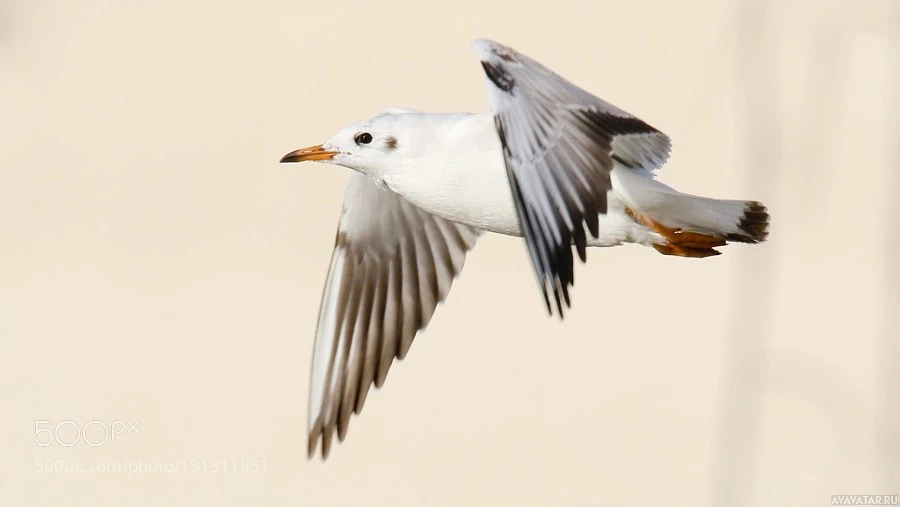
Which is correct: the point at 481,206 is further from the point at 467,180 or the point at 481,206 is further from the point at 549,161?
the point at 549,161

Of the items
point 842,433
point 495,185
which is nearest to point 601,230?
point 495,185

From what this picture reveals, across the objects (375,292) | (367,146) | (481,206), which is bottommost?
(375,292)

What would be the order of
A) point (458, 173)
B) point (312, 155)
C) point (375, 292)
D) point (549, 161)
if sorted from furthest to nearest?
1. point (375, 292)
2. point (312, 155)
3. point (458, 173)
4. point (549, 161)

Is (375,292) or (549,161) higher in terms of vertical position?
(549,161)

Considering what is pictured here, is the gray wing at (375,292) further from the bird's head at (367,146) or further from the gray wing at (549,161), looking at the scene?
the gray wing at (549,161)

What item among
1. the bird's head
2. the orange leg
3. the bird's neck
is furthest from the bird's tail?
the bird's head

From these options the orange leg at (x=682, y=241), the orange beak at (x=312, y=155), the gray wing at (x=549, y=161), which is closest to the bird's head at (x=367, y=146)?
the orange beak at (x=312, y=155)

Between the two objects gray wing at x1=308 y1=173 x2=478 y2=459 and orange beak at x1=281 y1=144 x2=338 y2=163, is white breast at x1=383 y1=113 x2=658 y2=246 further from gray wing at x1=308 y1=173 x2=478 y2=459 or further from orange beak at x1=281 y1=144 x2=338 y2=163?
gray wing at x1=308 y1=173 x2=478 y2=459

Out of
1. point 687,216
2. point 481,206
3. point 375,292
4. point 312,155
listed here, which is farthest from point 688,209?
point 375,292

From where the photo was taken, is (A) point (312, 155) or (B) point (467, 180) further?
(A) point (312, 155)
